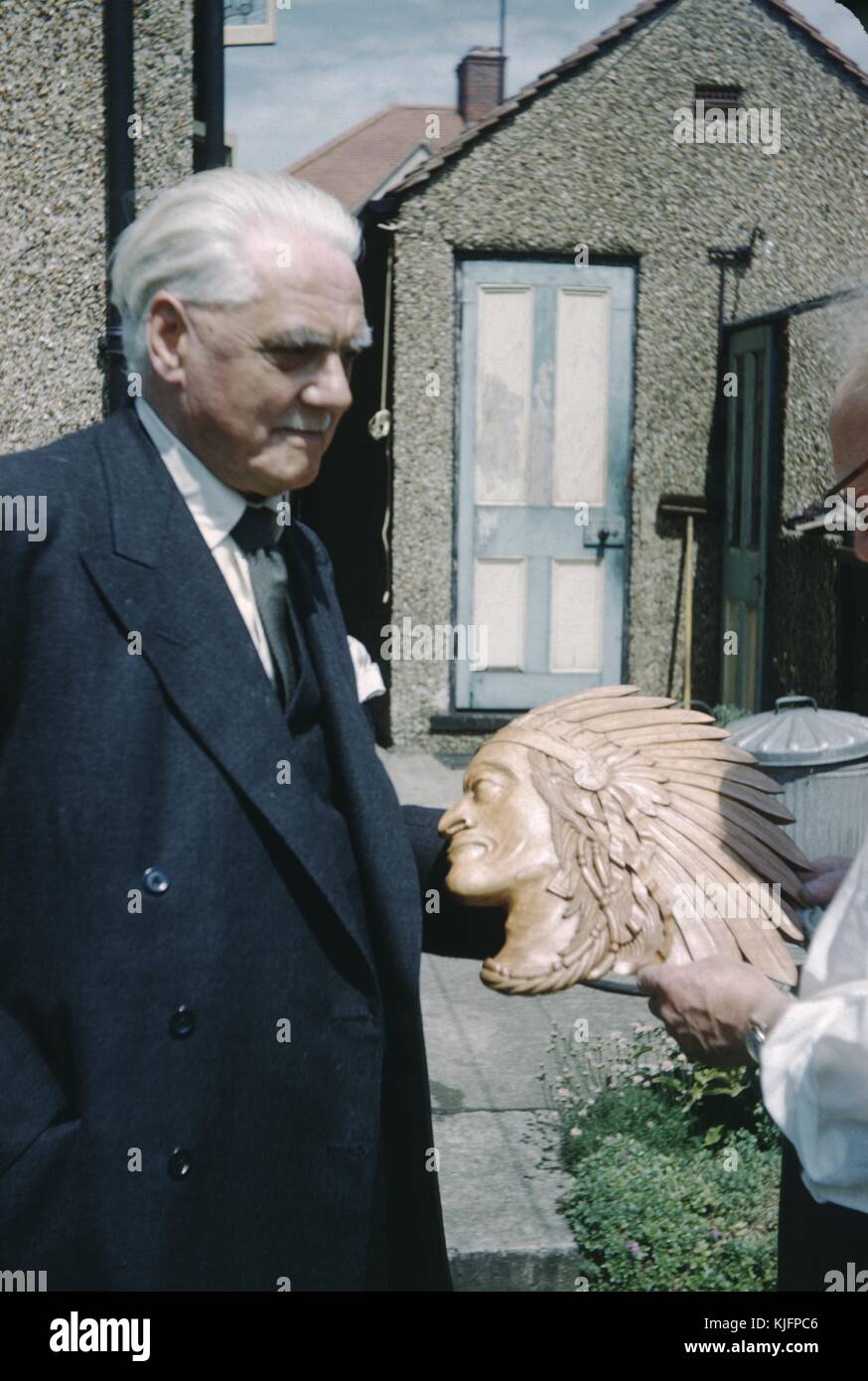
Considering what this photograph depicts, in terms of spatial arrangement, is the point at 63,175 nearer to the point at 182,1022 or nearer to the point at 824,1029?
the point at 182,1022

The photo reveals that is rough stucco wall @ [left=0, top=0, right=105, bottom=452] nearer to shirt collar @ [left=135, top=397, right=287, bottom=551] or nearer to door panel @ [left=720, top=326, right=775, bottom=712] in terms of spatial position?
shirt collar @ [left=135, top=397, right=287, bottom=551]

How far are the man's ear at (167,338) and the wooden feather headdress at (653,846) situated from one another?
76 centimetres

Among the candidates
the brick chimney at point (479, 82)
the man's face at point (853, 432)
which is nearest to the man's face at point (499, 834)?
the man's face at point (853, 432)

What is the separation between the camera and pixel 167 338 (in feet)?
5.73

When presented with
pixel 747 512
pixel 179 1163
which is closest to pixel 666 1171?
pixel 179 1163

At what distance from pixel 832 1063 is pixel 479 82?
1475 cm

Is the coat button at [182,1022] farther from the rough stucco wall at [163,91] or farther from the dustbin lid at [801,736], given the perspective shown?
the rough stucco wall at [163,91]

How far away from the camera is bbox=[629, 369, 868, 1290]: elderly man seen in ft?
5.44

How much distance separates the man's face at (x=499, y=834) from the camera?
6.62 feet

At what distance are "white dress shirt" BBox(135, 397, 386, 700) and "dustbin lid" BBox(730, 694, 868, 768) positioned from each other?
168 centimetres

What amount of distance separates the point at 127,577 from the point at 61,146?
2.52 m
